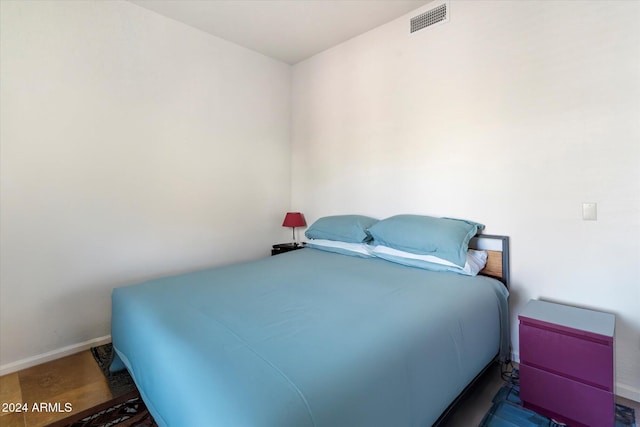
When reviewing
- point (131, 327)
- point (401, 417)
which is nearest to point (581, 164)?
point (401, 417)

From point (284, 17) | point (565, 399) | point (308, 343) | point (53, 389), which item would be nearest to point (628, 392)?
point (565, 399)

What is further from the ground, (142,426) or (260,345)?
(260,345)

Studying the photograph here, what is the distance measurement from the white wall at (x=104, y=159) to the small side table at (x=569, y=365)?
8.92 ft

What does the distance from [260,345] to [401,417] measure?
562 mm

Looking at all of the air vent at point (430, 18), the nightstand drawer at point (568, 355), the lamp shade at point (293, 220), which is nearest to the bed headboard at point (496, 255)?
the nightstand drawer at point (568, 355)

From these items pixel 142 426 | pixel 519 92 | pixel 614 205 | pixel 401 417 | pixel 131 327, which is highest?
pixel 519 92

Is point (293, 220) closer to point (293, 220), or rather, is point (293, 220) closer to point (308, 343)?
point (293, 220)

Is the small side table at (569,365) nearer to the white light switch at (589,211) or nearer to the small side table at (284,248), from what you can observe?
the white light switch at (589,211)

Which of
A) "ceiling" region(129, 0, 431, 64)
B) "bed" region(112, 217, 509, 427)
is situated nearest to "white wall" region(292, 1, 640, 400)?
"ceiling" region(129, 0, 431, 64)

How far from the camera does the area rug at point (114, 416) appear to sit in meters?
1.56

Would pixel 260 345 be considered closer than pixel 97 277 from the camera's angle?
Yes

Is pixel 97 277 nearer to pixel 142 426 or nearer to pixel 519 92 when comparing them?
pixel 142 426

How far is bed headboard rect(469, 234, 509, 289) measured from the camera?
2.12 metres

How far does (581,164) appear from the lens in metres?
1.84
